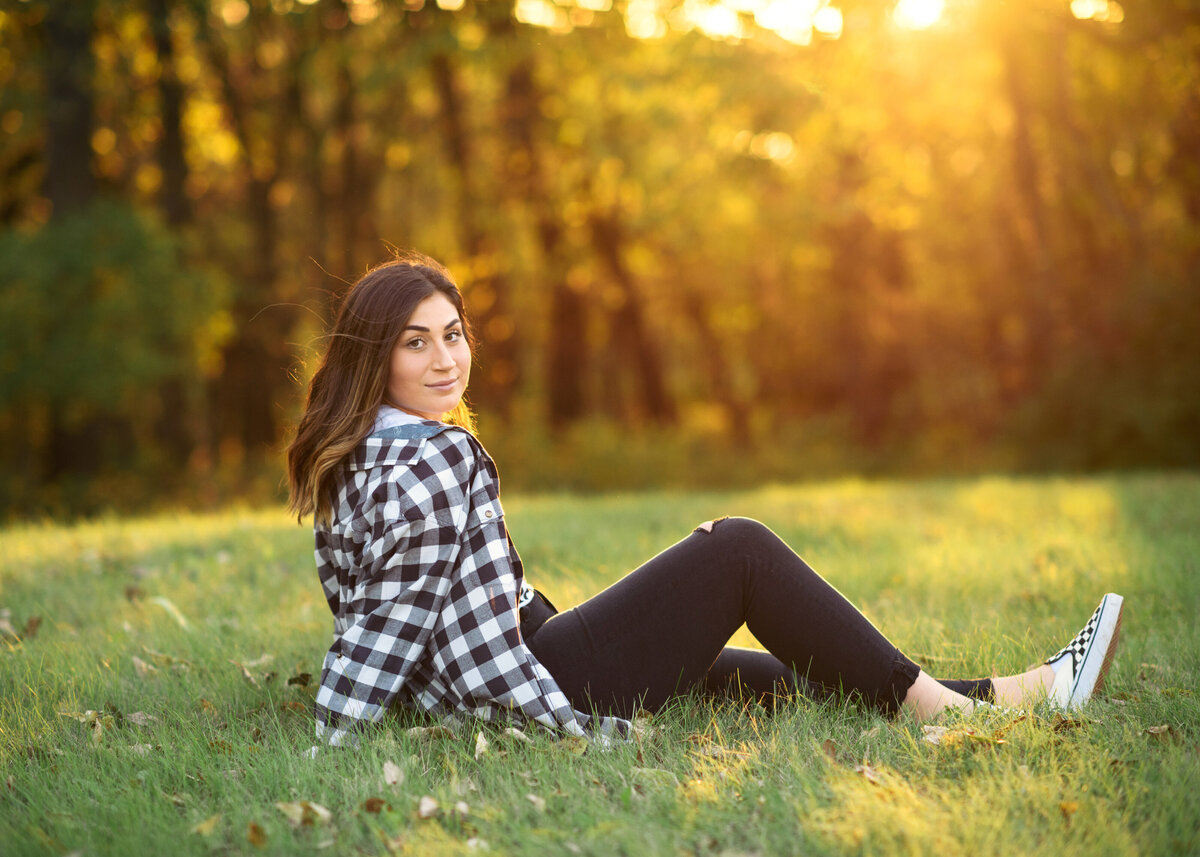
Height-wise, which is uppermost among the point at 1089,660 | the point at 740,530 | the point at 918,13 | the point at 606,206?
the point at 918,13

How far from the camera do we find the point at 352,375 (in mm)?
3117

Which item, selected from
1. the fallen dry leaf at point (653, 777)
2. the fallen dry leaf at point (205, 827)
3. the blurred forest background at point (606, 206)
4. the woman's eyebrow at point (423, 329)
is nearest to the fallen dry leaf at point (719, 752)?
the fallen dry leaf at point (653, 777)

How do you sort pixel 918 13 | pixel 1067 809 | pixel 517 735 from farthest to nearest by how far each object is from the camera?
pixel 918 13 → pixel 517 735 → pixel 1067 809

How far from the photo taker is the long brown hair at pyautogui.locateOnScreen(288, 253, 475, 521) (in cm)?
303

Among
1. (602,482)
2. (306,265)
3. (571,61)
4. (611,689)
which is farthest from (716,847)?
(306,265)

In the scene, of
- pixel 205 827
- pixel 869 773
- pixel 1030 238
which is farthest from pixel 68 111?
pixel 1030 238

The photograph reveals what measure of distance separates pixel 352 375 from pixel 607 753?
1433 millimetres

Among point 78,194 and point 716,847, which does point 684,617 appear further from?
point 78,194

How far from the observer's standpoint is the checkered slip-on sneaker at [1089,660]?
10.6 ft

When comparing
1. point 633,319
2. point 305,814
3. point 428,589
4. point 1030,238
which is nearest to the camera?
point 305,814

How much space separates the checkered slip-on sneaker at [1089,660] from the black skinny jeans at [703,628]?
539 mm

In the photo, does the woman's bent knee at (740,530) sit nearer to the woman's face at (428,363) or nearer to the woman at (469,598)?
the woman at (469,598)

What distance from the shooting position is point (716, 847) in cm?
243

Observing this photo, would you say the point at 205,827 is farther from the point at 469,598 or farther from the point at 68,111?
the point at 68,111
